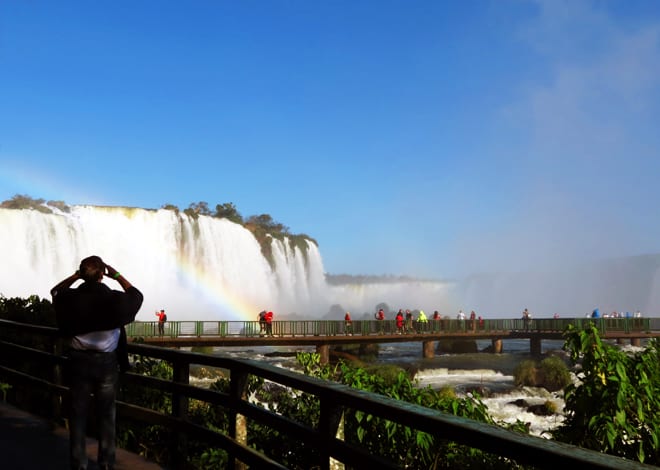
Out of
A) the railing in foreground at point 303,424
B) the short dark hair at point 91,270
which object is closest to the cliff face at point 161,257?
the railing in foreground at point 303,424

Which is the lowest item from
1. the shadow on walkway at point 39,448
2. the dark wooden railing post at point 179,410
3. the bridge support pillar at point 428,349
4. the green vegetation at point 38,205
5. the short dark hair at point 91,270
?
the bridge support pillar at point 428,349

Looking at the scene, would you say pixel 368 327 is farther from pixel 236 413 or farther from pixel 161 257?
pixel 236 413

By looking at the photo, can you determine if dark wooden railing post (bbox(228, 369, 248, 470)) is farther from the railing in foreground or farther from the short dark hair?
the short dark hair

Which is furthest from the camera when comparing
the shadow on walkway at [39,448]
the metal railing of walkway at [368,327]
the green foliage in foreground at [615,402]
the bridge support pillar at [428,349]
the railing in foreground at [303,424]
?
the bridge support pillar at [428,349]

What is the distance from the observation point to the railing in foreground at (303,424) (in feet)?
7.00

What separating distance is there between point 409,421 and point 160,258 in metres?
59.6

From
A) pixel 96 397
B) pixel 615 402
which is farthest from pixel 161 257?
pixel 615 402

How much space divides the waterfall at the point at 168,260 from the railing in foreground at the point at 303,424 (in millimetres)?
42120

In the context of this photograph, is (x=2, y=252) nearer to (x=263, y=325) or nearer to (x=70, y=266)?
(x=70, y=266)

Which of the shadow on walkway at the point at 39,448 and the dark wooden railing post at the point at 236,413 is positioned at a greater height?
Answer: the dark wooden railing post at the point at 236,413

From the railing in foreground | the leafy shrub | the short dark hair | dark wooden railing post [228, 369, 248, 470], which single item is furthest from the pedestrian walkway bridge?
the short dark hair

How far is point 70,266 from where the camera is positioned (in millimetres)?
50719

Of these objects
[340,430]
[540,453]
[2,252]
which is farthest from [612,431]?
[2,252]

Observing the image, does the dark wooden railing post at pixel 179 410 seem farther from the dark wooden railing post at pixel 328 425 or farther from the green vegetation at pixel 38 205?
the green vegetation at pixel 38 205
